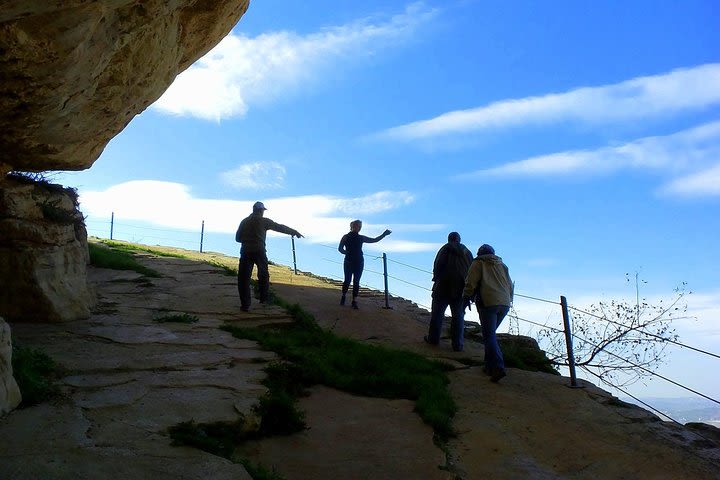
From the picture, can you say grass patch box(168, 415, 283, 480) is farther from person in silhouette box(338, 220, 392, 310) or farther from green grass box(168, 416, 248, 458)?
person in silhouette box(338, 220, 392, 310)

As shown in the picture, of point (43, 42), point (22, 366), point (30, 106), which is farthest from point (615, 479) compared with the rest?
point (30, 106)

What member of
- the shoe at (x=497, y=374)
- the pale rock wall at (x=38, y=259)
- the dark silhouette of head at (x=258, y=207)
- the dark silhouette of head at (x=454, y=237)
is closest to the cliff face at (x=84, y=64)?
the pale rock wall at (x=38, y=259)

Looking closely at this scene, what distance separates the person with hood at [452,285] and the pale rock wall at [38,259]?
4.91 meters

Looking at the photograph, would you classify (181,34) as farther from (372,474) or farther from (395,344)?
(372,474)

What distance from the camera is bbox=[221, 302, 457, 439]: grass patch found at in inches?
254

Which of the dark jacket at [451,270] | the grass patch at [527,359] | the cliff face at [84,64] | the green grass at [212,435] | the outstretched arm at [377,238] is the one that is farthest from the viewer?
the outstretched arm at [377,238]

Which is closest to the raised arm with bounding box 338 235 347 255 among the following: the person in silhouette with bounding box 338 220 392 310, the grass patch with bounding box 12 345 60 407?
the person in silhouette with bounding box 338 220 392 310

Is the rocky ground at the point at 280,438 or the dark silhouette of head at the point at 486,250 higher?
the dark silhouette of head at the point at 486,250

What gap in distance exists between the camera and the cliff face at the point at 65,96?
5113 millimetres

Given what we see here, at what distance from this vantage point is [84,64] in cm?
591

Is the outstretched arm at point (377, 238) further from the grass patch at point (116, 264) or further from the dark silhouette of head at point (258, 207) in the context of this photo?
the grass patch at point (116, 264)

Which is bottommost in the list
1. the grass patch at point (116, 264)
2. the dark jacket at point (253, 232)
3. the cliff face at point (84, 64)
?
the grass patch at point (116, 264)

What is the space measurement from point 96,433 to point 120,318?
14.0 feet

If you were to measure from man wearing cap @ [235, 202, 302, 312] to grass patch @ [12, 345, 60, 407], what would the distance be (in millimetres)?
3906
